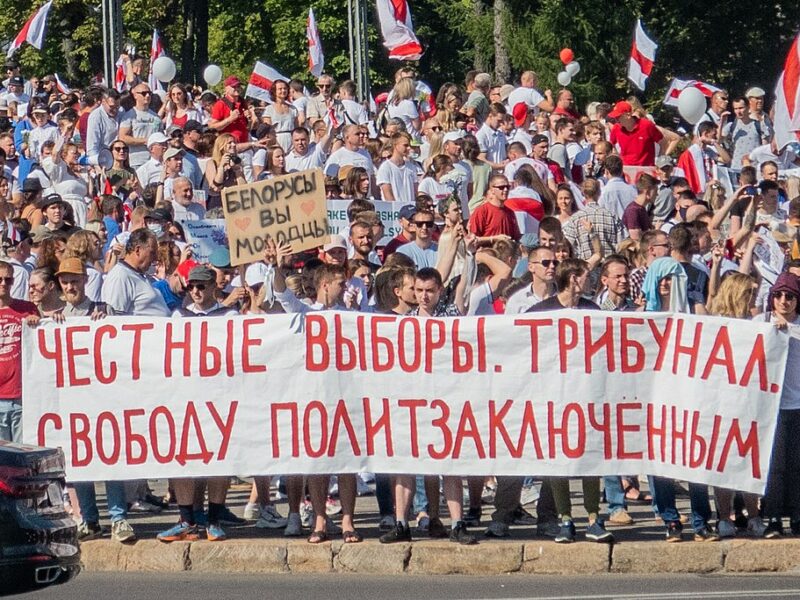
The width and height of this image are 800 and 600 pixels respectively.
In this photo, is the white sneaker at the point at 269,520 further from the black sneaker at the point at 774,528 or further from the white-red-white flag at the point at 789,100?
the white-red-white flag at the point at 789,100

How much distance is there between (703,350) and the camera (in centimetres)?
1109

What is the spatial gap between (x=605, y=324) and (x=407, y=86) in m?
12.2

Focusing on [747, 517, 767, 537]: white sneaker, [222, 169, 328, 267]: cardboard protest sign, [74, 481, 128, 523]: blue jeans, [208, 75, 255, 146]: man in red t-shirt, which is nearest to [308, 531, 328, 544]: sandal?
[74, 481, 128, 523]: blue jeans

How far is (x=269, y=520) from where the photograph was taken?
12.3 meters

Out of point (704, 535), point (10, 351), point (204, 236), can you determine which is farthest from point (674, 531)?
point (204, 236)

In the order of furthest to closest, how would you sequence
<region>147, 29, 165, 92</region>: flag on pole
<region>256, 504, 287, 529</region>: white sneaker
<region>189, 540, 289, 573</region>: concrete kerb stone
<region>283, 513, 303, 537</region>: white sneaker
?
<region>147, 29, 165, 92</region>: flag on pole, <region>256, 504, 287, 529</region>: white sneaker, <region>283, 513, 303, 537</region>: white sneaker, <region>189, 540, 289, 573</region>: concrete kerb stone

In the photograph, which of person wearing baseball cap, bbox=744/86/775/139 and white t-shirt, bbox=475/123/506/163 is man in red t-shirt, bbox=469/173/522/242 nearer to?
white t-shirt, bbox=475/123/506/163

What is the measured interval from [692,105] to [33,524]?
16702mm

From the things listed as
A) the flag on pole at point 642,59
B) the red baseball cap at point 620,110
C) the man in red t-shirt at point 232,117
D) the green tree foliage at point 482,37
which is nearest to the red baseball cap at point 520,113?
the red baseball cap at point 620,110

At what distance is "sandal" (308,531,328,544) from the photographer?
11367 millimetres

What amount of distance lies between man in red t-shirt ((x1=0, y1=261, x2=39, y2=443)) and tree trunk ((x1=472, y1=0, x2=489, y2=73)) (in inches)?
1358

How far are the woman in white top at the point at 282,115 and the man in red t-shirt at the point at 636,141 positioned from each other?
3.96m

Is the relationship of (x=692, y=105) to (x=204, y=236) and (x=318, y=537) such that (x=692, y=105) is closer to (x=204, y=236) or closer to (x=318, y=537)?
(x=204, y=236)

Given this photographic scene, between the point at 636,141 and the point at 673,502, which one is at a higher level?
the point at 636,141
